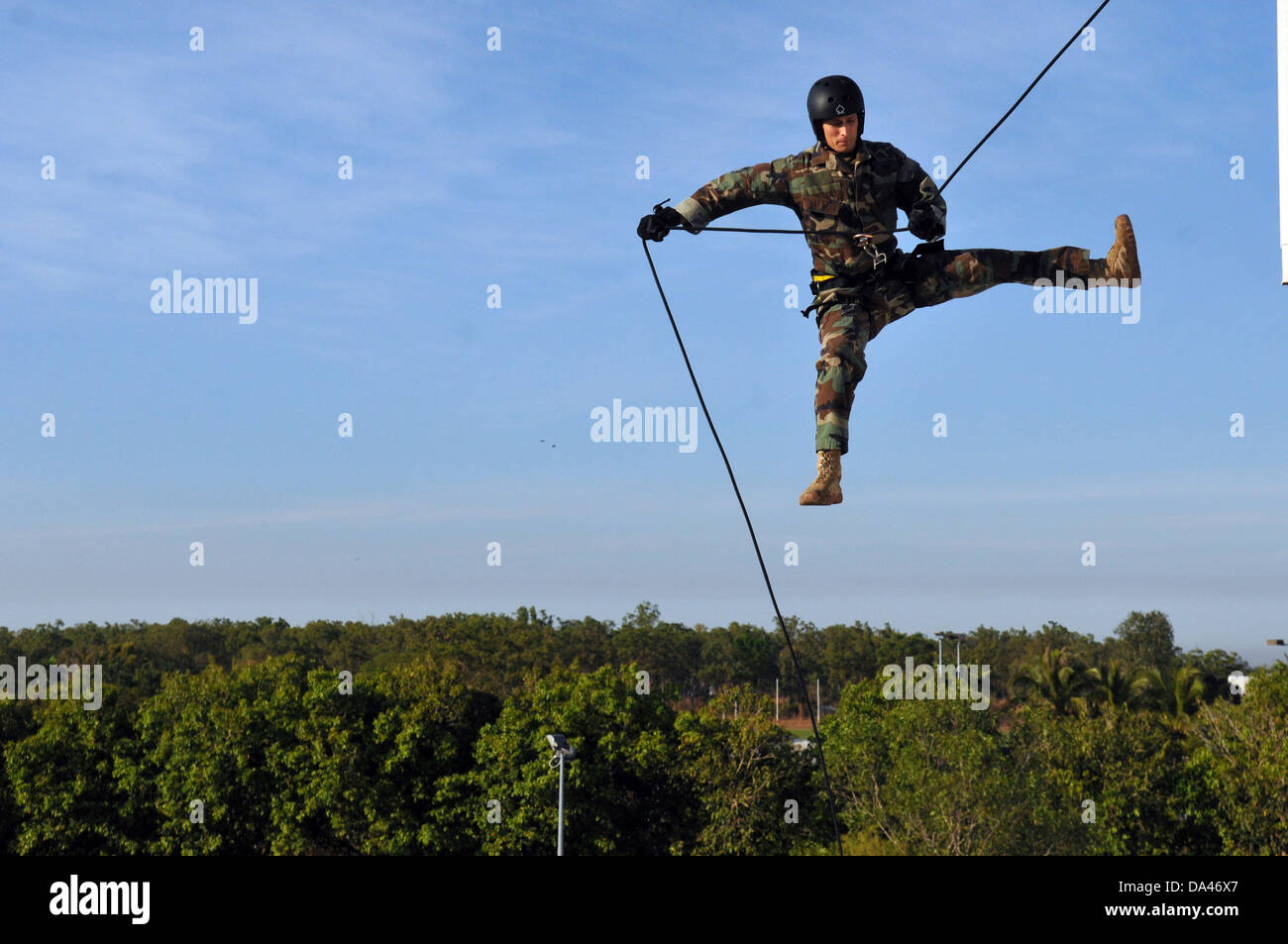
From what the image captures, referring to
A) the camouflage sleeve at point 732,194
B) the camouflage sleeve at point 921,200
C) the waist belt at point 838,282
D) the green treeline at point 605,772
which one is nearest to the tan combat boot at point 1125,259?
the camouflage sleeve at point 921,200

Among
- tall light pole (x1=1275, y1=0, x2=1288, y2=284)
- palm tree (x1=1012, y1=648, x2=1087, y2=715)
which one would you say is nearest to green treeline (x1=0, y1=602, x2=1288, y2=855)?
palm tree (x1=1012, y1=648, x2=1087, y2=715)

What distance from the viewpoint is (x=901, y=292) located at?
814cm

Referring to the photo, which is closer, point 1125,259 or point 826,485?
point 826,485

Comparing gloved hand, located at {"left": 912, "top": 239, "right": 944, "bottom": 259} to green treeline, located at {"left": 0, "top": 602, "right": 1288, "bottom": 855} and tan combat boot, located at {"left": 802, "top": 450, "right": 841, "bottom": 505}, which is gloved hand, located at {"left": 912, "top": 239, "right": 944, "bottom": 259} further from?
green treeline, located at {"left": 0, "top": 602, "right": 1288, "bottom": 855}

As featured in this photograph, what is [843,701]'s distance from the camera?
62000mm

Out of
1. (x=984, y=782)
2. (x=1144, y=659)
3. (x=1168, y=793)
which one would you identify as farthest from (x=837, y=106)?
(x=1144, y=659)

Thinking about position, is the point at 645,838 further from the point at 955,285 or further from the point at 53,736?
the point at 955,285

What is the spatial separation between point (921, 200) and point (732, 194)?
123 centimetres

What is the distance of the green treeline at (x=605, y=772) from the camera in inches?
2040

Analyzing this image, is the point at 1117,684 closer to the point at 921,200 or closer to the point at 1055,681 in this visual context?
the point at 1055,681

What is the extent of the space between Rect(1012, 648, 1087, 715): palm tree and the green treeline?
227cm

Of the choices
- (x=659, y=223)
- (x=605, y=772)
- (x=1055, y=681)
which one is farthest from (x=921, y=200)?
(x=1055, y=681)

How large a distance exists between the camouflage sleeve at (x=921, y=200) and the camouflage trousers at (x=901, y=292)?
215mm

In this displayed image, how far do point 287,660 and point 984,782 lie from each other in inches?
1333
